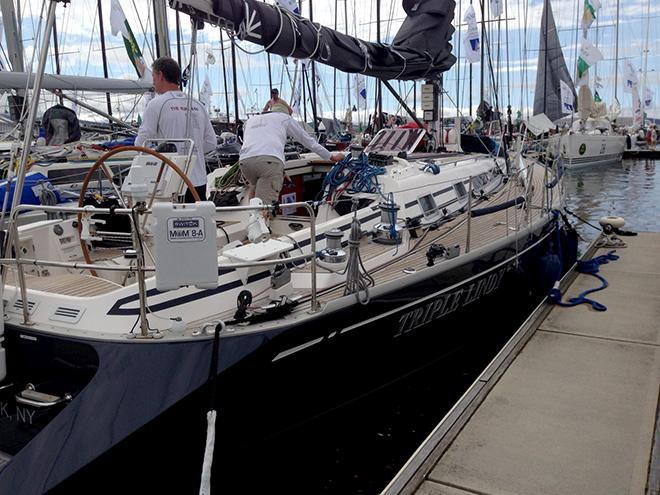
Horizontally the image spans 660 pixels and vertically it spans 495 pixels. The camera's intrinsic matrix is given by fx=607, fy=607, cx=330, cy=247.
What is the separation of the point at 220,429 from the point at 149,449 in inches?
14.3

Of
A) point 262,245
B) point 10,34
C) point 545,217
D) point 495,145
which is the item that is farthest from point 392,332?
point 10,34

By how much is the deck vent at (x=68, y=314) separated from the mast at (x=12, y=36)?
820 centimetres

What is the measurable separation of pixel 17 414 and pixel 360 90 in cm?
2667

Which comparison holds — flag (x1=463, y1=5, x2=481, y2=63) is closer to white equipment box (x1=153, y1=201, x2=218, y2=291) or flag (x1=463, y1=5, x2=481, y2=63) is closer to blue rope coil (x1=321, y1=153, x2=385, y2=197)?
blue rope coil (x1=321, y1=153, x2=385, y2=197)

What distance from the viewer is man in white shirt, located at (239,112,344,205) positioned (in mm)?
4852

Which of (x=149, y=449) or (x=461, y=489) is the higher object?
(x=149, y=449)

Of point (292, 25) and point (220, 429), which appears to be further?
point (292, 25)

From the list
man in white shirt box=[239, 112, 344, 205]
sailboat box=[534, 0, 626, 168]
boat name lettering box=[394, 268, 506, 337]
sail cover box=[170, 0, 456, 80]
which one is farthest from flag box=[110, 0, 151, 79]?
sailboat box=[534, 0, 626, 168]

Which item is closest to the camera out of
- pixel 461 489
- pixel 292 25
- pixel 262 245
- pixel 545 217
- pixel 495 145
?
pixel 461 489

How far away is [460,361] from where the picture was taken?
5387 mm

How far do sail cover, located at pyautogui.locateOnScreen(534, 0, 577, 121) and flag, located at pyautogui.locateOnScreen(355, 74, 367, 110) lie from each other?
341 inches

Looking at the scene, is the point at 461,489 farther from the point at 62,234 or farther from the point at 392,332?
the point at 62,234

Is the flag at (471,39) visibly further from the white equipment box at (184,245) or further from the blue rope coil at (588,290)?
the white equipment box at (184,245)

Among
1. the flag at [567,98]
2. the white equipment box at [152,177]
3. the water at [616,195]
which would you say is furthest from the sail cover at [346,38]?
the flag at [567,98]
